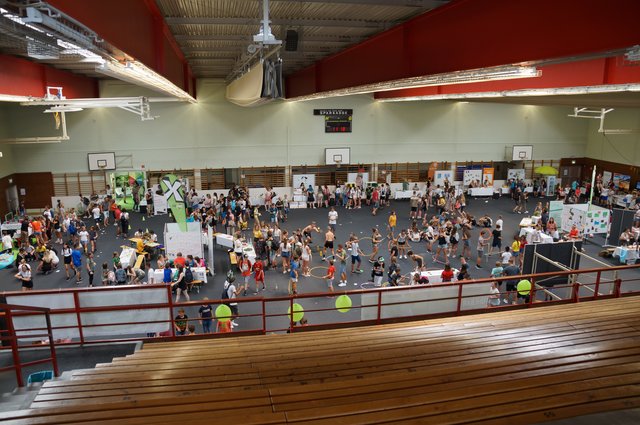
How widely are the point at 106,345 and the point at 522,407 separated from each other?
709cm

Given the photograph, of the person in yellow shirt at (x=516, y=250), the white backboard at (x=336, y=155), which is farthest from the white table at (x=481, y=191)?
the person in yellow shirt at (x=516, y=250)

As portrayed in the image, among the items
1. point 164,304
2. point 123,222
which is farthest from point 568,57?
point 123,222

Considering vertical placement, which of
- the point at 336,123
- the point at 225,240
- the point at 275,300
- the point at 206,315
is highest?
the point at 336,123

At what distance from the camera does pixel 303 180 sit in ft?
98.6

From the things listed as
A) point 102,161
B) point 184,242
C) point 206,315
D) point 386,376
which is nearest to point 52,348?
point 206,315

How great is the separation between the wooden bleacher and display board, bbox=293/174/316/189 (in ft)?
69.3

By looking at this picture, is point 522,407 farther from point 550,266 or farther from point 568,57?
point 550,266

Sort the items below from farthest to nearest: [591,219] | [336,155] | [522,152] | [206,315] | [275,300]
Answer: [522,152]
[336,155]
[591,219]
[206,315]
[275,300]

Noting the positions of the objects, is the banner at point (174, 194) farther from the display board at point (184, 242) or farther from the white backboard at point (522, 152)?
the white backboard at point (522, 152)

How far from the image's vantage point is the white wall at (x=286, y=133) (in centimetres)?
2719

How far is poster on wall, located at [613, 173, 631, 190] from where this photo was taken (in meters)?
29.5

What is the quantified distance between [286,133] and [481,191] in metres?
13.9

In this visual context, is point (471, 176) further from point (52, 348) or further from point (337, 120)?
point (52, 348)

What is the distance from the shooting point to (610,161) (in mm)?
31562
